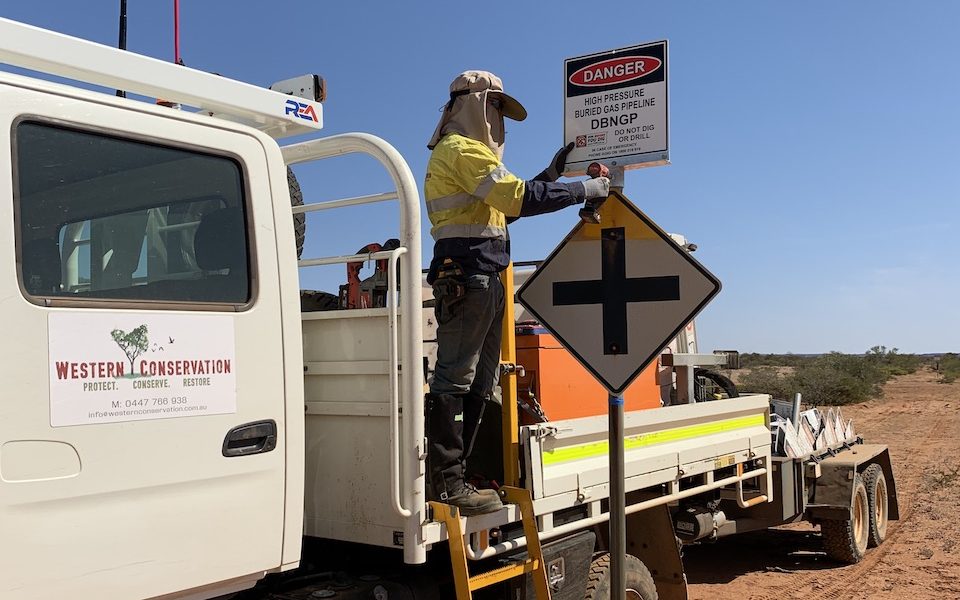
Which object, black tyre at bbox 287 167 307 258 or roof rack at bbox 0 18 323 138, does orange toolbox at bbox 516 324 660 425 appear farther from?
roof rack at bbox 0 18 323 138

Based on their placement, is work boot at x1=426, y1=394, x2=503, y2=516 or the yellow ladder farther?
work boot at x1=426, y1=394, x2=503, y2=516

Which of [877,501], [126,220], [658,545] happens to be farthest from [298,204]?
[877,501]

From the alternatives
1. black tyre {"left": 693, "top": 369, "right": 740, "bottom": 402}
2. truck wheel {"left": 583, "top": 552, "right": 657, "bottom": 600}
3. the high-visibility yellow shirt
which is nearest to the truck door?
the high-visibility yellow shirt

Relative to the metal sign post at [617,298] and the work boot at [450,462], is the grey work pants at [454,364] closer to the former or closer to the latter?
the work boot at [450,462]

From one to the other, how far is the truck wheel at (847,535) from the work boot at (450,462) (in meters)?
6.24

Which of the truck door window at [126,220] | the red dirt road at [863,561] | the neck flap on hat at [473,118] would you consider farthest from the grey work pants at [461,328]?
the red dirt road at [863,561]

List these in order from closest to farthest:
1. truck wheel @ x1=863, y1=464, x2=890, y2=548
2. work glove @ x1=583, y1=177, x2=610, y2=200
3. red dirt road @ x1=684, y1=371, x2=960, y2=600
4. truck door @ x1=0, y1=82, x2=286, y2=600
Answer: truck door @ x1=0, y1=82, x2=286, y2=600 < work glove @ x1=583, y1=177, x2=610, y2=200 < red dirt road @ x1=684, y1=371, x2=960, y2=600 < truck wheel @ x1=863, y1=464, x2=890, y2=548

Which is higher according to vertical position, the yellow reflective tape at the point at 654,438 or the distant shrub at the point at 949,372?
the yellow reflective tape at the point at 654,438

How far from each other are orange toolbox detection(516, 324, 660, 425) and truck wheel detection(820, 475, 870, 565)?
4.99 m

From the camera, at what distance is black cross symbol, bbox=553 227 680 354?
365cm

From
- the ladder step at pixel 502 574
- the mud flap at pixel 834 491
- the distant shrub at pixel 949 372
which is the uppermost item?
the ladder step at pixel 502 574

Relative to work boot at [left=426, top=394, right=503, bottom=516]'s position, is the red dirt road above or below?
below

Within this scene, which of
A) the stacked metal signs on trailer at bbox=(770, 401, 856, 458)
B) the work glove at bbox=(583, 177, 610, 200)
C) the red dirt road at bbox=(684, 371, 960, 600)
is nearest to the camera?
the work glove at bbox=(583, 177, 610, 200)

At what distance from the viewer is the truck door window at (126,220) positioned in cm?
251
